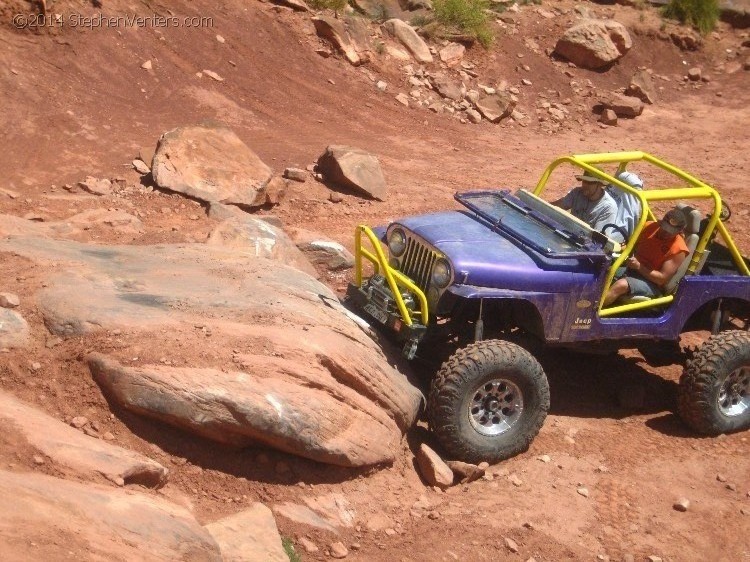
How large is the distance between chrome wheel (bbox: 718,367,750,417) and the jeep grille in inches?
89.8

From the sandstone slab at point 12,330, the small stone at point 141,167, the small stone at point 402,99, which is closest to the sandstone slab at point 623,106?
the small stone at point 402,99

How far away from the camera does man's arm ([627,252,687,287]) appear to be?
682 cm

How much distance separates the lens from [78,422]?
203 inches

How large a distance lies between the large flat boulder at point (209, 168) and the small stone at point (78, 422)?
4.71 m

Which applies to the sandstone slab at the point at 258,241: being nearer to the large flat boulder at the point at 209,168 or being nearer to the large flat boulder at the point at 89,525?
the large flat boulder at the point at 209,168

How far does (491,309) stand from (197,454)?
230 centimetres

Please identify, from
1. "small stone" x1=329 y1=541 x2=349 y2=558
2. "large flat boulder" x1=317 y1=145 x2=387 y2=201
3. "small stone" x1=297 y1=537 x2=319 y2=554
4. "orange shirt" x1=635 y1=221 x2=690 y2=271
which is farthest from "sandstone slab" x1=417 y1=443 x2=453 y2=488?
"large flat boulder" x1=317 y1=145 x2=387 y2=201

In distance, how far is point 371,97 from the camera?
14031 millimetres

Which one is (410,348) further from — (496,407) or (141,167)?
(141,167)

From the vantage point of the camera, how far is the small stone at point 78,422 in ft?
16.9

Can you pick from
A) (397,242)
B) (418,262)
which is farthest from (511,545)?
(397,242)

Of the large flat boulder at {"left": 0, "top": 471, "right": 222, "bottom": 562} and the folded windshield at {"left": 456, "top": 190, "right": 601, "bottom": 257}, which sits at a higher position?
the folded windshield at {"left": 456, "top": 190, "right": 601, "bottom": 257}

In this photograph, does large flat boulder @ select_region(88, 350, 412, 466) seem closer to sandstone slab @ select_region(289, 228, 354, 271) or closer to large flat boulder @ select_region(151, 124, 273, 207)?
sandstone slab @ select_region(289, 228, 354, 271)

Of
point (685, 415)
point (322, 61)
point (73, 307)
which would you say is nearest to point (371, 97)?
point (322, 61)
